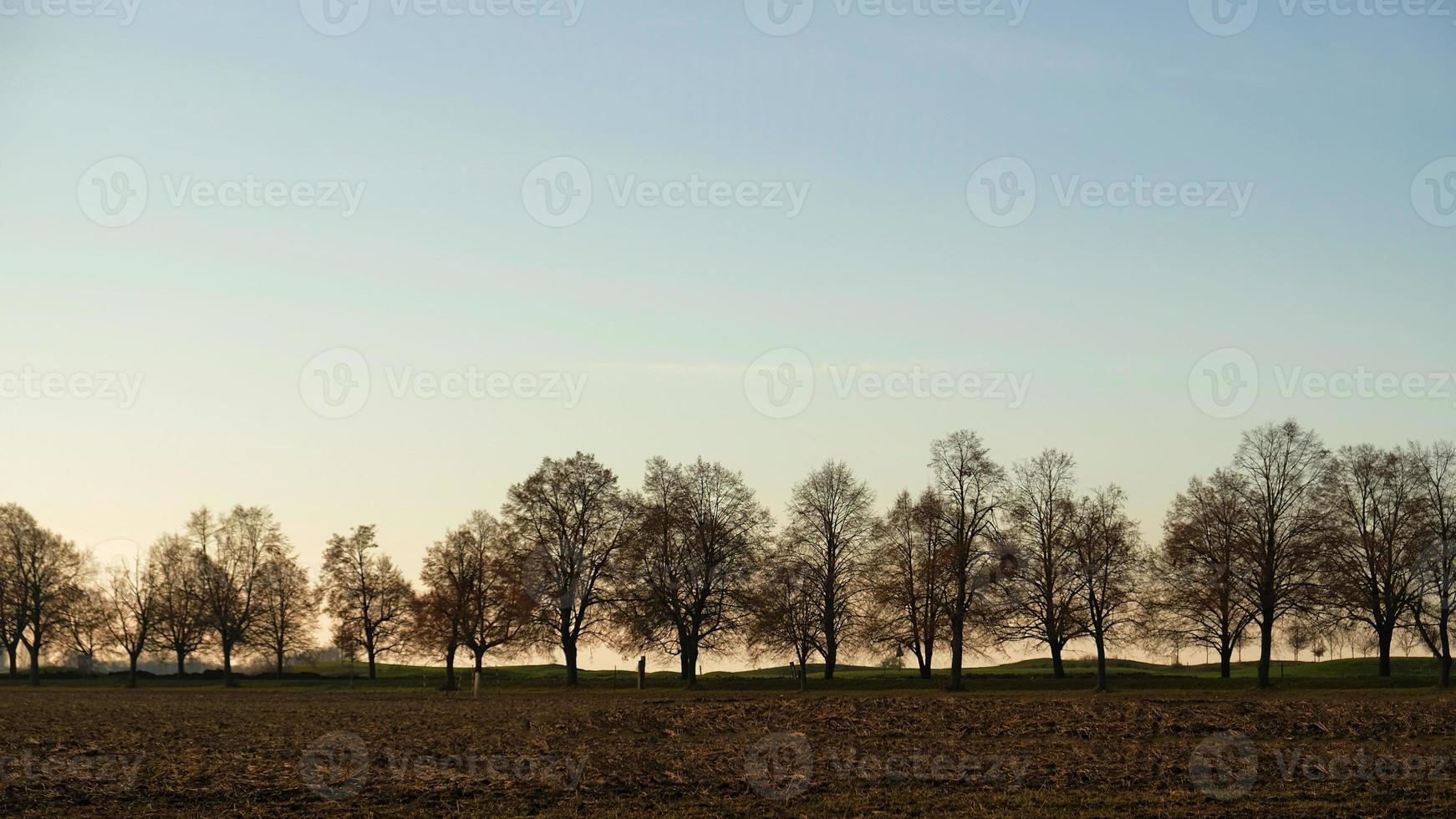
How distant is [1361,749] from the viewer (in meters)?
27.1

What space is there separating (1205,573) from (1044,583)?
8.55 m

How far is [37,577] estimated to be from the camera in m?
95.7

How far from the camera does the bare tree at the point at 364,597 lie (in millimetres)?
91812

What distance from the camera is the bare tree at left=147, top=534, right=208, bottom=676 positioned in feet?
306

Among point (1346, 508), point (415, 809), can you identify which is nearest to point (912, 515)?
point (1346, 508)

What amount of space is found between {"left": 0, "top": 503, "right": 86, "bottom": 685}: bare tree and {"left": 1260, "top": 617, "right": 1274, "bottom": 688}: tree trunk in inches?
3346

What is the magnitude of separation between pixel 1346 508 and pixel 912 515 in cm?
2414

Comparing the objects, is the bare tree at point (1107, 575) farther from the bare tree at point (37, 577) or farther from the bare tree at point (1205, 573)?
the bare tree at point (37, 577)
